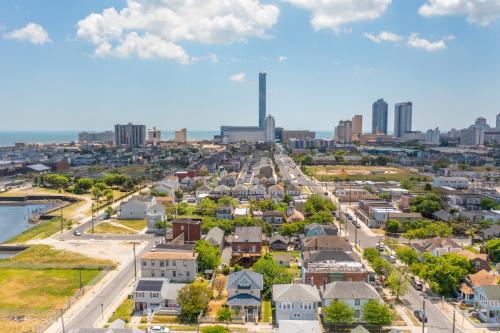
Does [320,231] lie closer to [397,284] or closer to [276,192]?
[397,284]

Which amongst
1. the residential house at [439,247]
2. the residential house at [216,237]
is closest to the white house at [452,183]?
the residential house at [439,247]

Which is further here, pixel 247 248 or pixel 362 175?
pixel 362 175

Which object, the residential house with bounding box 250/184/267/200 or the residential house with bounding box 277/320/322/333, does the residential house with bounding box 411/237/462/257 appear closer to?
the residential house with bounding box 277/320/322/333

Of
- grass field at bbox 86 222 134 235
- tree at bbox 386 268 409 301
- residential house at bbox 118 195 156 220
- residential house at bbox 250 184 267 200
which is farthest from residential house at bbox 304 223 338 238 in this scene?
residential house at bbox 250 184 267 200

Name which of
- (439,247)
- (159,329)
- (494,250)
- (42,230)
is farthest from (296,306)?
(42,230)

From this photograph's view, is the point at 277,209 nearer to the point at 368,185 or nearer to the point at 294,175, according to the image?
the point at 368,185
